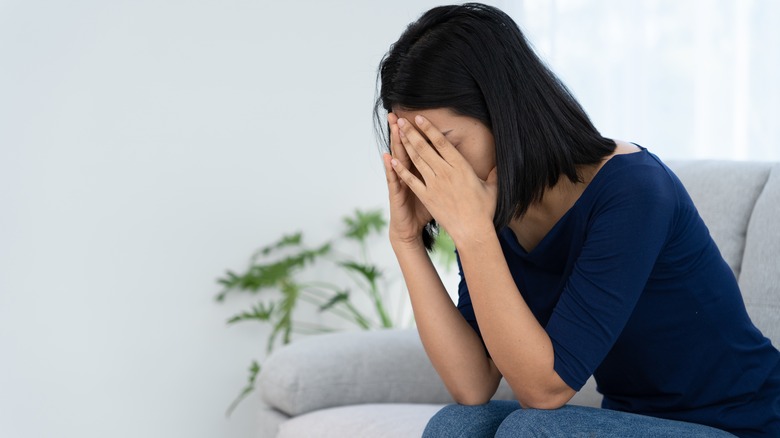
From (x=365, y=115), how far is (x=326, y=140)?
0.17 m

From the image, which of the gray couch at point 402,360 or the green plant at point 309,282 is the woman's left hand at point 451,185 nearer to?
the gray couch at point 402,360

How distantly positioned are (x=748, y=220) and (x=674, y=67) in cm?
103

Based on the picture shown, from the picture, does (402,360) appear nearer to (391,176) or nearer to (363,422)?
(363,422)

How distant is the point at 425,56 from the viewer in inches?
49.7

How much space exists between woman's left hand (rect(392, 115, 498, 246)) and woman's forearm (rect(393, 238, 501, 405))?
0.19 metres

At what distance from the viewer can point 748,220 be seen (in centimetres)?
181

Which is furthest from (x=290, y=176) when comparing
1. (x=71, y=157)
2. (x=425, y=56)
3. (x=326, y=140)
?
(x=425, y=56)

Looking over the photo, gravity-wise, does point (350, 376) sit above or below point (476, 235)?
below

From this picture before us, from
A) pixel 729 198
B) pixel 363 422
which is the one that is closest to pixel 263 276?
pixel 363 422

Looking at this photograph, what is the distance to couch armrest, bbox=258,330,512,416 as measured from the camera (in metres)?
1.95

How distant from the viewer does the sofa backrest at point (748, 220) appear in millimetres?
1677

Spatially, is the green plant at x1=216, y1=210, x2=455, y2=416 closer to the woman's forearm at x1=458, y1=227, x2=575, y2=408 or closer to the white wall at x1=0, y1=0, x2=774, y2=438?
the white wall at x1=0, y1=0, x2=774, y2=438

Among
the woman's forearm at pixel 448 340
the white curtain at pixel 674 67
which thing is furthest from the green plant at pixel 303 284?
the woman's forearm at pixel 448 340

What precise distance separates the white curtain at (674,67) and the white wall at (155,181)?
0.34 feet
